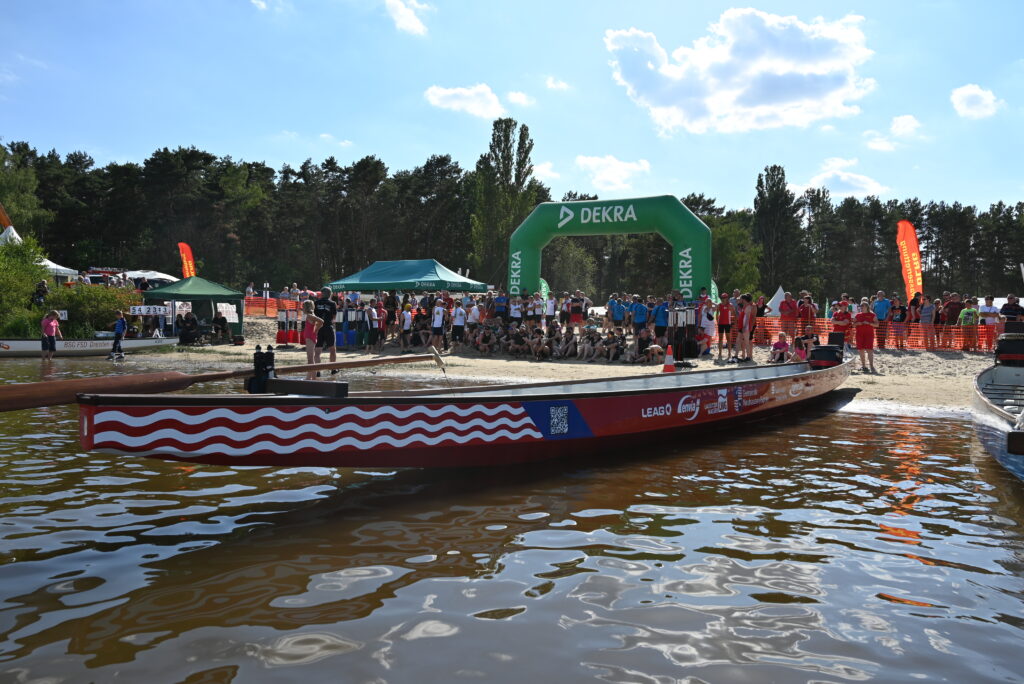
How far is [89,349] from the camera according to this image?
2009 cm

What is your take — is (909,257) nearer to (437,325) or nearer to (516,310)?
(516,310)

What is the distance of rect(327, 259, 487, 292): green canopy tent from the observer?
78.1ft

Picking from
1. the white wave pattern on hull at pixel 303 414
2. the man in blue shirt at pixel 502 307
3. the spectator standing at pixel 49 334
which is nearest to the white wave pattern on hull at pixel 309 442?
the white wave pattern on hull at pixel 303 414

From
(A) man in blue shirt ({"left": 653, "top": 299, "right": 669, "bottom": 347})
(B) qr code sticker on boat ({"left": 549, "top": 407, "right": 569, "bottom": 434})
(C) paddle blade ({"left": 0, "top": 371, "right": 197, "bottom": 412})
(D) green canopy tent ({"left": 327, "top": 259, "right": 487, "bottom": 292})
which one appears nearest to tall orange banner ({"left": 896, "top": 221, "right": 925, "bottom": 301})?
(A) man in blue shirt ({"left": 653, "top": 299, "right": 669, "bottom": 347})

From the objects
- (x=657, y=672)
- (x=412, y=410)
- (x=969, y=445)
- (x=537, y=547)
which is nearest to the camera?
(x=657, y=672)

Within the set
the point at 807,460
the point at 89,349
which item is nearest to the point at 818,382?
the point at 807,460

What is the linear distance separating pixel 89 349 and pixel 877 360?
22.1 meters

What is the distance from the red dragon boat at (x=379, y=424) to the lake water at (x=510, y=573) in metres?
0.40

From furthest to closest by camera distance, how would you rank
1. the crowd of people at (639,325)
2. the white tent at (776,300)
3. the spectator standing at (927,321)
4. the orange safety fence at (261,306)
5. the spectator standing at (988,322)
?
the orange safety fence at (261,306) < the white tent at (776,300) < the spectator standing at (927,321) < the spectator standing at (988,322) < the crowd of people at (639,325)

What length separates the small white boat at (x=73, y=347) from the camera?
19.0 meters

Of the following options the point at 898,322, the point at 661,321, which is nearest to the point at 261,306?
the point at 661,321

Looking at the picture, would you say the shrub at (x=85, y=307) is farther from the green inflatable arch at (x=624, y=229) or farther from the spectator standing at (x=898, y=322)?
the spectator standing at (x=898, y=322)

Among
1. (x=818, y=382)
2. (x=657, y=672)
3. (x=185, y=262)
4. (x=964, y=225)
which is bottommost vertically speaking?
(x=657, y=672)

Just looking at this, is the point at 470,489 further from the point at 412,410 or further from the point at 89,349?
the point at 89,349
